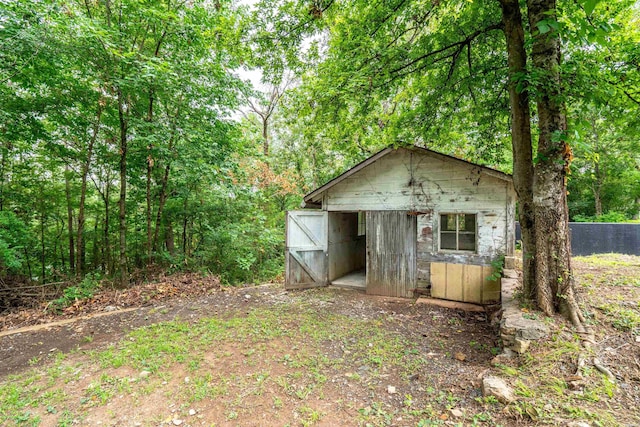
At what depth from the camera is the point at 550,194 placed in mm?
3227

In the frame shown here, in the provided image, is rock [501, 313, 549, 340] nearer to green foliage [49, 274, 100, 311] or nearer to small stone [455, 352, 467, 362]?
small stone [455, 352, 467, 362]

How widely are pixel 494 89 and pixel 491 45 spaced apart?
796mm

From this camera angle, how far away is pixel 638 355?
2.44 meters

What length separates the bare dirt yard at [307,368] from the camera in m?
2.34

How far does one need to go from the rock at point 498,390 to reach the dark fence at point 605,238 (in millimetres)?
10035

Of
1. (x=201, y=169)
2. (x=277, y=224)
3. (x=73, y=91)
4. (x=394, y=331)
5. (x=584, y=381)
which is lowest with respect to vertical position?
(x=394, y=331)

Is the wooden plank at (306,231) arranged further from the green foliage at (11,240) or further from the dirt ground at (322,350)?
the green foliage at (11,240)

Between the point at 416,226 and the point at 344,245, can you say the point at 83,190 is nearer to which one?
the point at 344,245

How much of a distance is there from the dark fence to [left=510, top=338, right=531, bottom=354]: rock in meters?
9.40

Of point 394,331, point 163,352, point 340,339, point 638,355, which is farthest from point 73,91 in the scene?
point 638,355

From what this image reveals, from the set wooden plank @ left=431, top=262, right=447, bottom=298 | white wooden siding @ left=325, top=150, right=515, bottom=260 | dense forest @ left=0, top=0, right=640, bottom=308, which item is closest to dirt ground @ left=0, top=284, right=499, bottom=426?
wooden plank @ left=431, top=262, right=447, bottom=298

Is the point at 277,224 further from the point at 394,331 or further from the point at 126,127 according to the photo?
the point at 394,331

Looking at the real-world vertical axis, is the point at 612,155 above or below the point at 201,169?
above

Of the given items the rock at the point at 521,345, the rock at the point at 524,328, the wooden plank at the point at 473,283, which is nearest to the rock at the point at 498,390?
the rock at the point at 521,345
